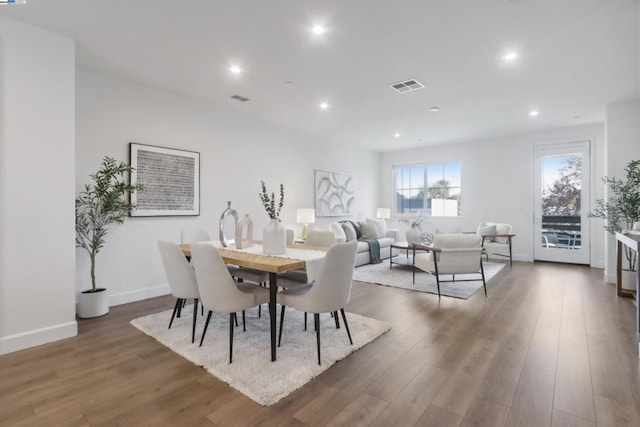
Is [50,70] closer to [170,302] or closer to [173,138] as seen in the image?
[173,138]

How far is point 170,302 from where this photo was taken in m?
3.80

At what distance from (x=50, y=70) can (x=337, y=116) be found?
12.3ft

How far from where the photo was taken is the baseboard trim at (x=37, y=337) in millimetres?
2529

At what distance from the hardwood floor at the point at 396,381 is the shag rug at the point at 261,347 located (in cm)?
8

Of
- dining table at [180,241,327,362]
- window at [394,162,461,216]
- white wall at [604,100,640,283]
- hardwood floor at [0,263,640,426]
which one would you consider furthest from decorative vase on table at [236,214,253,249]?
window at [394,162,461,216]

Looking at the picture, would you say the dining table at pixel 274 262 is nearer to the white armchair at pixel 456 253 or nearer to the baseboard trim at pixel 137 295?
the baseboard trim at pixel 137 295

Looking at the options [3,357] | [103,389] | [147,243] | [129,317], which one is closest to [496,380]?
[103,389]

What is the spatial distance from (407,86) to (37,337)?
466 cm

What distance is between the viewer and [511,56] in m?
3.17

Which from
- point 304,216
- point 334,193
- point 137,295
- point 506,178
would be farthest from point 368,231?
point 137,295

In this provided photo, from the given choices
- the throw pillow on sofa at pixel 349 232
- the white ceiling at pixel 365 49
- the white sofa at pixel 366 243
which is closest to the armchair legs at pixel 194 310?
the white ceiling at pixel 365 49

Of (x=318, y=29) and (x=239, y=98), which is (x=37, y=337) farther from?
(x=318, y=29)

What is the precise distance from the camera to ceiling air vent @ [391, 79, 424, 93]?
3.85m

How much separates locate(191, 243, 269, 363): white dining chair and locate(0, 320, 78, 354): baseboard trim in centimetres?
148
